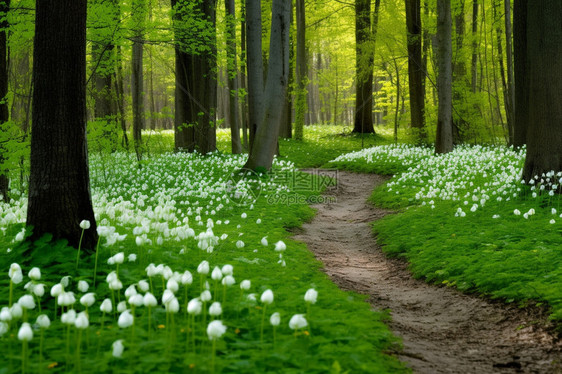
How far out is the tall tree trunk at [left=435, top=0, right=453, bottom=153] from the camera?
16.7 meters

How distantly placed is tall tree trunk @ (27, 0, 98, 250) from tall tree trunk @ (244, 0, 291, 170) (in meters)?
8.25

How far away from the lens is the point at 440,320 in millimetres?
5508

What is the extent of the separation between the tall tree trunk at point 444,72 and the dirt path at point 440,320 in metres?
9.33

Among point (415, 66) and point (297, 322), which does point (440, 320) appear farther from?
point (415, 66)

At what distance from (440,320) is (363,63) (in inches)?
825

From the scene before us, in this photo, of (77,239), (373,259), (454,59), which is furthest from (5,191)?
(454,59)

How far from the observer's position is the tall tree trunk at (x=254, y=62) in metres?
14.2

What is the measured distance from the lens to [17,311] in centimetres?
295

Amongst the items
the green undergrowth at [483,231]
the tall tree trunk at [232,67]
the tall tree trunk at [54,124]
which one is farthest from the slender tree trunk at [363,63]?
the tall tree trunk at [54,124]

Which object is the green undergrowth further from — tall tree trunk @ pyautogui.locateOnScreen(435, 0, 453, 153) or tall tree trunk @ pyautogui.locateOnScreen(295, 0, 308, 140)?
tall tree trunk @ pyautogui.locateOnScreen(295, 0, 308, 140)

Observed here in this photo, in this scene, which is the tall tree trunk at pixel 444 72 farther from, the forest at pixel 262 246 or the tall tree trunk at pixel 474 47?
the tall tree trunk at pixel 474 47

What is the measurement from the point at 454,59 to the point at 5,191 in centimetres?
1896

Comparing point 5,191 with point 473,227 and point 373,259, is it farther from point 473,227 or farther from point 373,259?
point 473,227

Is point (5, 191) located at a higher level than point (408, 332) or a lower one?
higher
